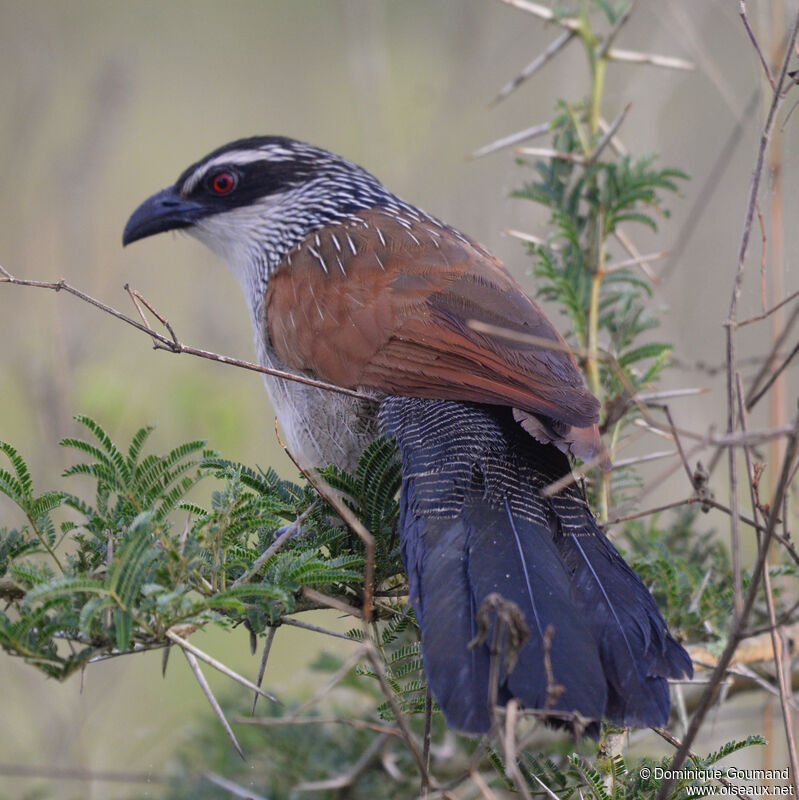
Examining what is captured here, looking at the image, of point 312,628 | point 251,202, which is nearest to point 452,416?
point 312,628

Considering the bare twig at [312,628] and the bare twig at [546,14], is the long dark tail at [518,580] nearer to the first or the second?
the bare twig at [312,628]

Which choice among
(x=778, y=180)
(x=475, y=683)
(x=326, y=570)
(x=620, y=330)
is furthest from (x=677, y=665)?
(x=778, y=180)

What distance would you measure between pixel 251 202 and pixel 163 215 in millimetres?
331

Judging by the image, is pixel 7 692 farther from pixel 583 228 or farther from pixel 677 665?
pixel 677 665

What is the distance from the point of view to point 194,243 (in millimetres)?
5832

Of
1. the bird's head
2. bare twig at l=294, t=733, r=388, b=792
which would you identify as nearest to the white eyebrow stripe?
the bird's head

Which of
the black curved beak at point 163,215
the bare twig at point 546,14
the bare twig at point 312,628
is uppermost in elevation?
the bare twig at point 546,14

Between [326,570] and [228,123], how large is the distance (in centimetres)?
547

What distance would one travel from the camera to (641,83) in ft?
13.4

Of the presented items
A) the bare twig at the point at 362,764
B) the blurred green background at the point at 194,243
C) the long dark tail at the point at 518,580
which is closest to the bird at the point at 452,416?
the long dark tail at the point at 518,580

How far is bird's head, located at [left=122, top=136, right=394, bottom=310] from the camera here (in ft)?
11.7

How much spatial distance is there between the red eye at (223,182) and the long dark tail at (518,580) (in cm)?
170

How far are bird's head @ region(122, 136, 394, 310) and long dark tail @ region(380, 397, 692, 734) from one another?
146 cm

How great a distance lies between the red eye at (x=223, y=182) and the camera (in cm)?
364
